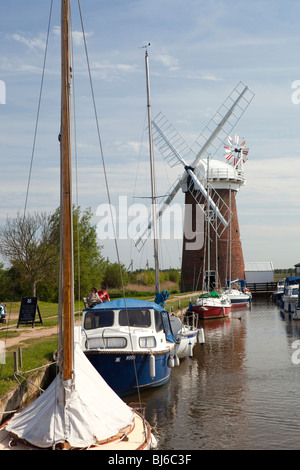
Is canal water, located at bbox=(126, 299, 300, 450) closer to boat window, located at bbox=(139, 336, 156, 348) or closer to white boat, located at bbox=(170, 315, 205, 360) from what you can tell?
white boat, located at bbox=(170, 315, 205, 360)

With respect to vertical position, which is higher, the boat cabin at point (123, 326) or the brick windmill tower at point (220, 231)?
the brick windmill tower at point (220, 231)

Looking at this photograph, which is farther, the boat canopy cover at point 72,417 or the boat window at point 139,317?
the boat window at point 139,317

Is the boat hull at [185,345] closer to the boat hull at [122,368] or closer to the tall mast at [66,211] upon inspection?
the boat hull at [122,368]

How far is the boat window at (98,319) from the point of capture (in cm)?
1766

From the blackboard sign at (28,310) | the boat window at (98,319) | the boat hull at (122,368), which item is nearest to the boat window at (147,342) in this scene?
the boat hull at (122,368)

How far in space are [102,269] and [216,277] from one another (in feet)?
43.6

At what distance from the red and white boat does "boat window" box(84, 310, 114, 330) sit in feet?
76.6

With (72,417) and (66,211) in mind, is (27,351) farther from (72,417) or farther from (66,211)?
(66,211)

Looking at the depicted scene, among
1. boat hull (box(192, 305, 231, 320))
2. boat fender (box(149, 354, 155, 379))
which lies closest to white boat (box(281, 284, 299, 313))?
boat hull (box(192, 305, 231, 320))

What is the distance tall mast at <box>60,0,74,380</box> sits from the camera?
958 centimetres

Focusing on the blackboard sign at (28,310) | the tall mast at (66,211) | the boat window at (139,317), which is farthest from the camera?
the blackboard sign at (28,310)

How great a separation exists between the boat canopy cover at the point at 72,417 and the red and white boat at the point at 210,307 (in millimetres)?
30653
